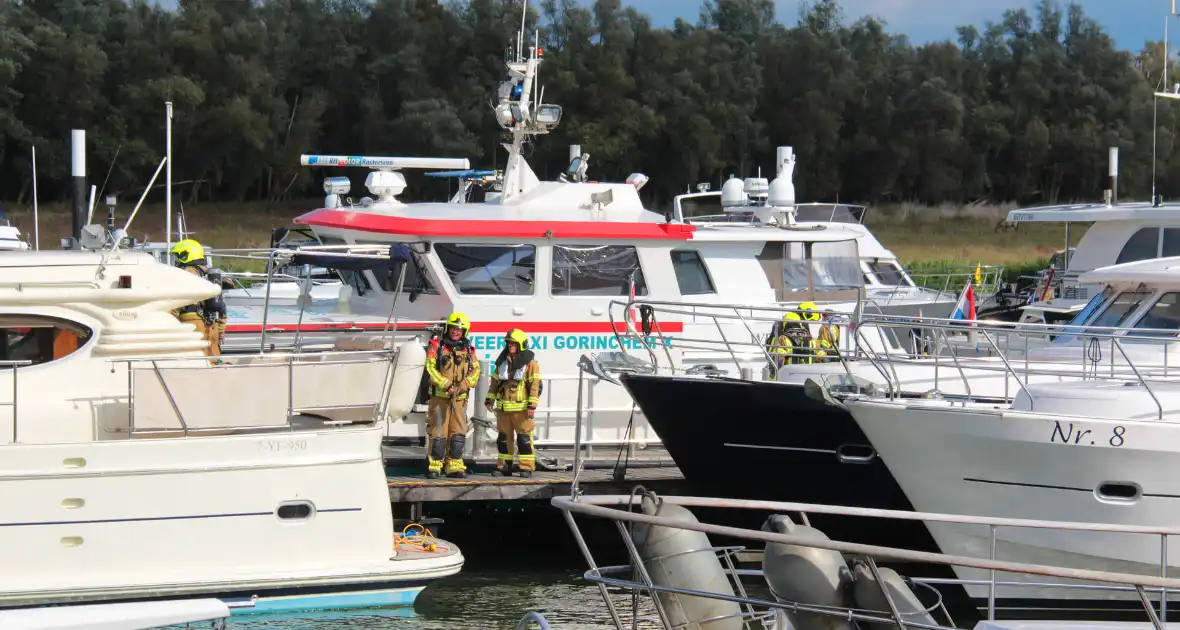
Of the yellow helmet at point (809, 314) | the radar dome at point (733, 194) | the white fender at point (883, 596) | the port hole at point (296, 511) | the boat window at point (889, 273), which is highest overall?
the radar dome at point (733, 194)

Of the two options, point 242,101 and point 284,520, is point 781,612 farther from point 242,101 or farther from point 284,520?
point 242,101

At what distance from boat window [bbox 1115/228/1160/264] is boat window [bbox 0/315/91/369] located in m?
15.3

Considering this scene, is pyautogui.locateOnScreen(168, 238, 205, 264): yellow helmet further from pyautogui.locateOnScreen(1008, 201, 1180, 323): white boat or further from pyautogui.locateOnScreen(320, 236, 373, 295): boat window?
pyautogui.locateOnScreen(1008, 201, 1180, 323): white boat

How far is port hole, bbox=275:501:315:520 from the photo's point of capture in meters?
9.60

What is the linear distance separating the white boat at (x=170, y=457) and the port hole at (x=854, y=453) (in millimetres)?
2976

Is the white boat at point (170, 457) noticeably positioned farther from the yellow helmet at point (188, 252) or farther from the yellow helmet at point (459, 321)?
the yellow helmet at point (188, 252)

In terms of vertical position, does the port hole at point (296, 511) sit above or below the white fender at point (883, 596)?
below

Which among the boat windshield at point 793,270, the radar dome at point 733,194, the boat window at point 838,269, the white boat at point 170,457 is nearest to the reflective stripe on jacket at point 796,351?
the boat windshield at point 793,270

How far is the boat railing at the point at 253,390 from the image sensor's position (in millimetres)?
9586

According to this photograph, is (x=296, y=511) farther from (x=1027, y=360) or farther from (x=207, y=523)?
(x=1027, y=360)

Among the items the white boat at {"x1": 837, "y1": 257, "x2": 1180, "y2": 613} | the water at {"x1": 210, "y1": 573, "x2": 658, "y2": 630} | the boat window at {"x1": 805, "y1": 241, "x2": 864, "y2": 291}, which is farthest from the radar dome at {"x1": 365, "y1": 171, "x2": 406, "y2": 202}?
the white boat at {"x1": 837, "y1": 257, "x2": 1180, "y2": 613}

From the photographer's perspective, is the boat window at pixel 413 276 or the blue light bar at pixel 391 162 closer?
the boat window at pixel 413 276

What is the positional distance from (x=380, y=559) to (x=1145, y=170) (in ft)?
150

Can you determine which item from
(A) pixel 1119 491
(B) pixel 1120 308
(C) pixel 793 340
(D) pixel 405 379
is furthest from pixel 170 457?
(B) pixel 1120 308
